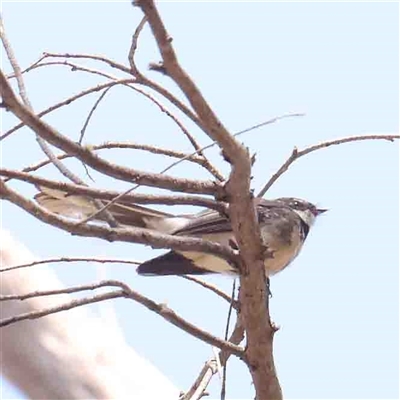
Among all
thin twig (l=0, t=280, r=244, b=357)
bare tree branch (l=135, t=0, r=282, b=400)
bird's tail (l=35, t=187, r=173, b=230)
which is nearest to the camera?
bare tree branch (l=135, t=0, r=282, b=400)

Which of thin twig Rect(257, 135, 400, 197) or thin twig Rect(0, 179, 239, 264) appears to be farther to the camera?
thin twig Rect(257, 135, 400, 197)

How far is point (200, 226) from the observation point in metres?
1.89

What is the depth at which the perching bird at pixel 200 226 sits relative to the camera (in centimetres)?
151

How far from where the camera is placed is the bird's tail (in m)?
1.45

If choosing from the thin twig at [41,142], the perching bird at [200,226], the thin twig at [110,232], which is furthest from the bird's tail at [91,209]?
the thin twig at [110,232]

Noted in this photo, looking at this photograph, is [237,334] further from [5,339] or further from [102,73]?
[5,339]

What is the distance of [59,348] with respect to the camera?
2.29m

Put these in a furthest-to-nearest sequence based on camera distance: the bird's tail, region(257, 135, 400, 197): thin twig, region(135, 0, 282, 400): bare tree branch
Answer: the bird's tail
region(257, 135, 400, 197): thin twig
region(135, 0, 282, 400): bare tree branch

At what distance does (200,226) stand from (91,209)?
0.52 meters

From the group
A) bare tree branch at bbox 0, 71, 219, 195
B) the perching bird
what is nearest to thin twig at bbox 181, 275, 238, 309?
the perching bird

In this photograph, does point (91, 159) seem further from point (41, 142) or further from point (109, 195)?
point (41, 142)

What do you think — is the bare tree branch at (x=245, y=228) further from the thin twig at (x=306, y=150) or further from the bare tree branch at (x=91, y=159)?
the thin twig at (x=306, y=150)

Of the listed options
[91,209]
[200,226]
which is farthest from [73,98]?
[200,226]

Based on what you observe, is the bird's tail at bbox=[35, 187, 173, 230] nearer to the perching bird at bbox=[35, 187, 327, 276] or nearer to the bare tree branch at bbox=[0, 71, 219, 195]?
the perching bird at bbox=[35, 187, 327, 276]
